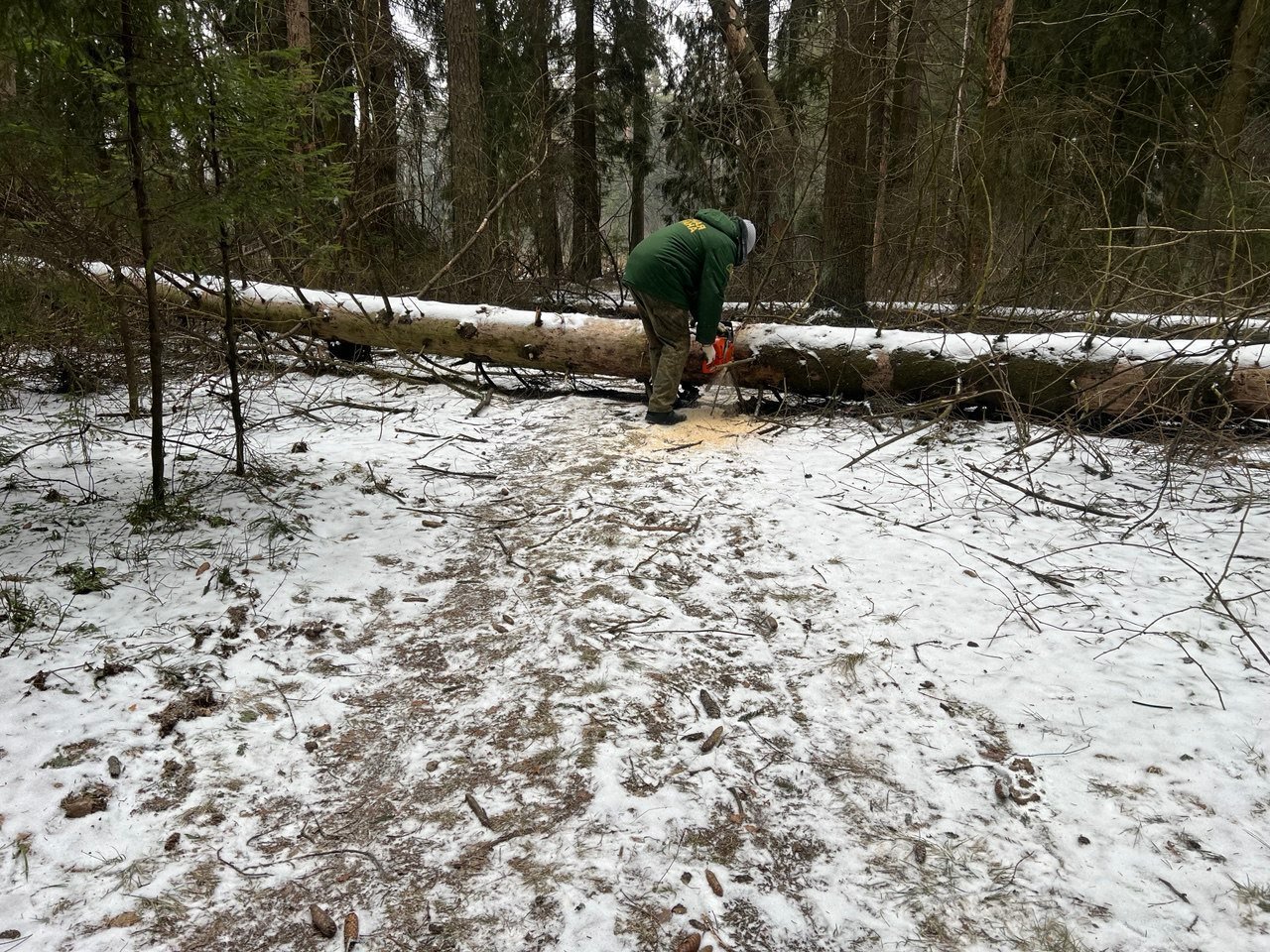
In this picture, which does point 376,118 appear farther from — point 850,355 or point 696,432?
point 850,355

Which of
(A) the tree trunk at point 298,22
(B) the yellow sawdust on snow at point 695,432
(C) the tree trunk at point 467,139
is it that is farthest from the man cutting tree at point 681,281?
(A) the tree trunk at point 298,22

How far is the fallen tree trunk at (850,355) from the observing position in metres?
5.08

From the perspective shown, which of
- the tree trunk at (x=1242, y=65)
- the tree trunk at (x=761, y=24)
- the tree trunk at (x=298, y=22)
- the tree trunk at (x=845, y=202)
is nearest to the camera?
the tree trunk at (x=845, y=202)

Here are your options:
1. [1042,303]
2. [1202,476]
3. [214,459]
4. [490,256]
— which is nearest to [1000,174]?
[1042,303]

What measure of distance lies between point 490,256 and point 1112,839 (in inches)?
371

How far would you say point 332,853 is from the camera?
2031 mm

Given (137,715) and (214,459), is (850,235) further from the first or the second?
(137,715)

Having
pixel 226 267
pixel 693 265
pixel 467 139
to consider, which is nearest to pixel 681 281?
pixel 693 265

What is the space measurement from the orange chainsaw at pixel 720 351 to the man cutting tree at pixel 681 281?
0.04 feet

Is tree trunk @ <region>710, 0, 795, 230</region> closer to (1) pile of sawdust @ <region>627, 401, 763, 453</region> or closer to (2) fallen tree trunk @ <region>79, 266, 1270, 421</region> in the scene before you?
(2) fallen tree trunk @ <region>79, 266, 1270, 421</region>

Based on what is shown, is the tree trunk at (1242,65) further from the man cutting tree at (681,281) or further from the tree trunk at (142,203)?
the tree trunk at (142,203)

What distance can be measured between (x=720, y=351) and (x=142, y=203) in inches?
167

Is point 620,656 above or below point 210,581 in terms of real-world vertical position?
below

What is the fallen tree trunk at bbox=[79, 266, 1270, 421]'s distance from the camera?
16.7 feet
